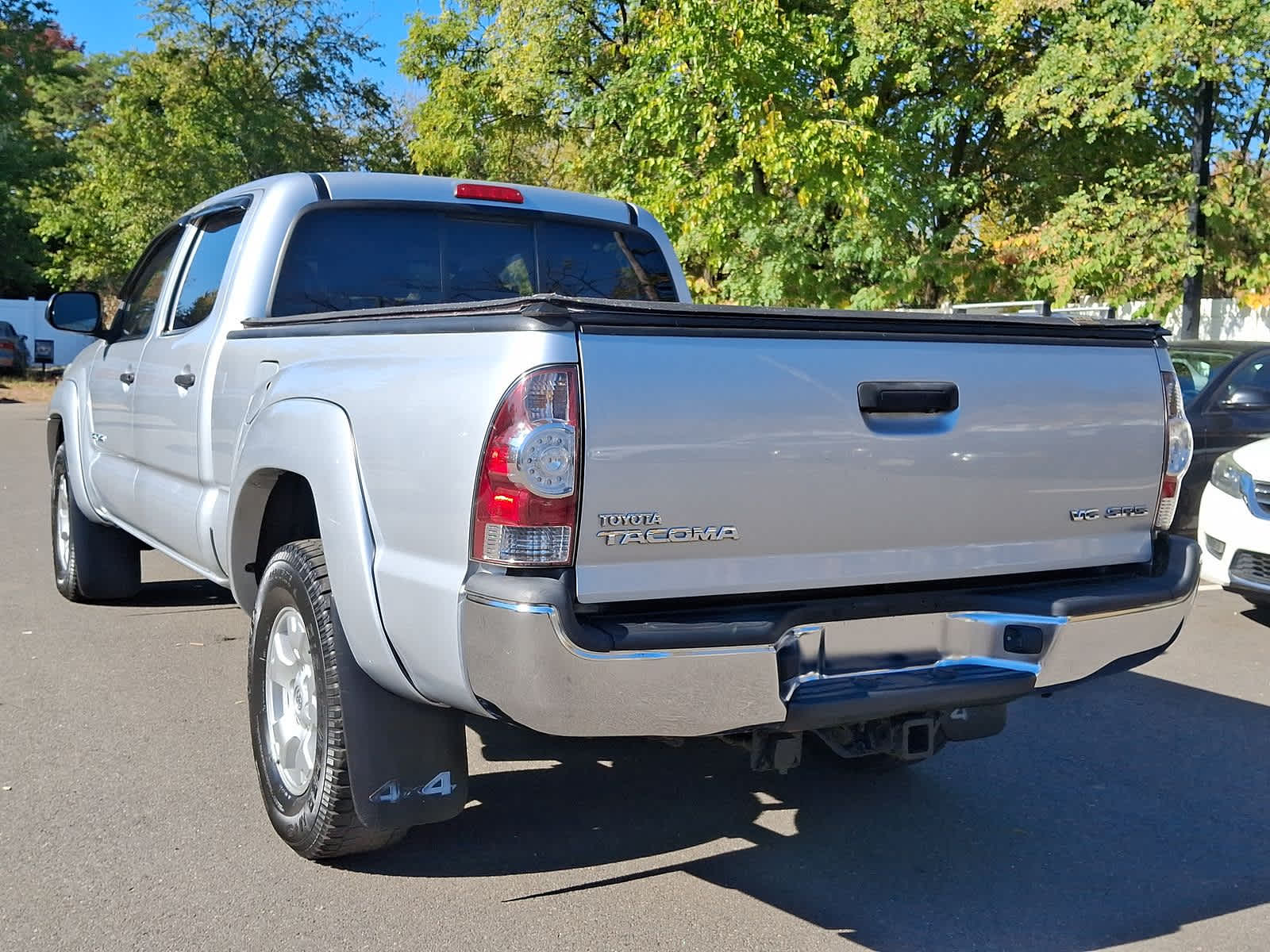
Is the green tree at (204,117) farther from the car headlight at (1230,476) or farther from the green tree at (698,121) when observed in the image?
the car headlight at (1230,476)

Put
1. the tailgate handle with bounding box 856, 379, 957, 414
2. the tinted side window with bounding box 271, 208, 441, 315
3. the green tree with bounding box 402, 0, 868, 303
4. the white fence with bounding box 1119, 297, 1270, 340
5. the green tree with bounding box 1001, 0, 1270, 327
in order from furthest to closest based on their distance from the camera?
the white fence with bounding box 1119, 297, 1270, 340 < the green tree with bounding box 1001, 0, 1270, 327 < the green tree with bounding box 402, 0, 868, 303 < the tinted side window with bounding box 271, 208, 441, 315 < the tailgate handle with bounding box 856, 379, 957, 414

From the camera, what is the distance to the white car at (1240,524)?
668 cm

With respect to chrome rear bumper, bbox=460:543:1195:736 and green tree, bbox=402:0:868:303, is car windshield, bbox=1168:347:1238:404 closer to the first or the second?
green tree, bbox=402:0:868:303

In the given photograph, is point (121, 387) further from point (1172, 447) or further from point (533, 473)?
point (1172, 447)

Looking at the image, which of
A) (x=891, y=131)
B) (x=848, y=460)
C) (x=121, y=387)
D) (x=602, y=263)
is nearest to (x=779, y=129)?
(x=891, y=131)

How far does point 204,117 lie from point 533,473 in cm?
2374

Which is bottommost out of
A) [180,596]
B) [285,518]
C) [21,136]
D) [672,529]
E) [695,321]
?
[180,596]

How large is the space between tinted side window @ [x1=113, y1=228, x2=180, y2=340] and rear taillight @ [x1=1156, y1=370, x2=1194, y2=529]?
13.5 feet

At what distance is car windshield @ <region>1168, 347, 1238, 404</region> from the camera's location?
8.70m

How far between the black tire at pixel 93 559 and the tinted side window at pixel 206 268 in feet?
5.77

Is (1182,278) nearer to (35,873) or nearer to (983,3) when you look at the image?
(983,3)

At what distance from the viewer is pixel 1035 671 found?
3232mm

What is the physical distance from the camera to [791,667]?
2982mm

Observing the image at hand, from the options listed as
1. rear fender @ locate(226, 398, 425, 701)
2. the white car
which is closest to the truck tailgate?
rear fender @ locate(226, 398, 425, 701)
